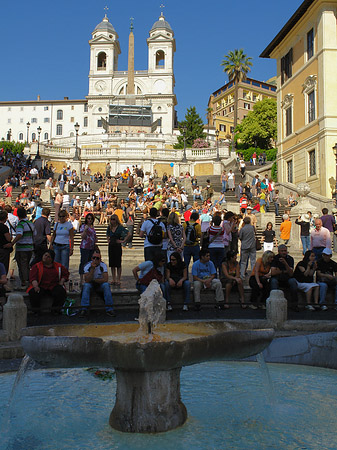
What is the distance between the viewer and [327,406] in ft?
16.6

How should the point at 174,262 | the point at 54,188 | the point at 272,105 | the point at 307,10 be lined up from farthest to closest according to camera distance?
the point at 272,105 < the point at 307,10 < the point at 54,188 < the point at 174,262

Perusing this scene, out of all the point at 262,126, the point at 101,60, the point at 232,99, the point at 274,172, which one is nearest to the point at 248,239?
the point at 274,172

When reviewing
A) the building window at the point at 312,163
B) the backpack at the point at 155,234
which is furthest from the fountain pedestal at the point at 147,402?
the building window at the point at 312,163

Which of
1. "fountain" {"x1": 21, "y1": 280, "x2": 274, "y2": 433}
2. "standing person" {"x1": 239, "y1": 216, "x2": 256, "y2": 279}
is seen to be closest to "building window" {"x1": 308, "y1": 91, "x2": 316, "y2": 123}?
"standing person" {"x1": 239, "y1": 216, "x2": 256, "y2": 279}

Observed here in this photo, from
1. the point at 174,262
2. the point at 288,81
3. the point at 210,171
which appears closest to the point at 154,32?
the point at 210,171

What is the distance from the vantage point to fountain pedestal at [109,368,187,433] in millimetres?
4270

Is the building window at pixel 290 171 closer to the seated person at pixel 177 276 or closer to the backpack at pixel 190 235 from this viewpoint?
the backpack at pixel 190 235

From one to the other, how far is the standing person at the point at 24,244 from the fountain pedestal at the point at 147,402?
6.04 m

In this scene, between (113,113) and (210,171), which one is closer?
(210,171)

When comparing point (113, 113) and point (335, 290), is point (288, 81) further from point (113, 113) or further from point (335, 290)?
point (113, 113)

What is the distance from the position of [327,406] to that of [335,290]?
5.12 m

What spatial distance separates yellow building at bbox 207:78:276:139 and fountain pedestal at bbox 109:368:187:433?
89161 mm

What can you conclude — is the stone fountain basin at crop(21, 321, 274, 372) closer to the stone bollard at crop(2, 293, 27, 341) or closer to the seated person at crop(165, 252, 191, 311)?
the stone bollard at crop(2, 293, 27, 341)

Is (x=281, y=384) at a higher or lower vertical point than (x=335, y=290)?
lower
